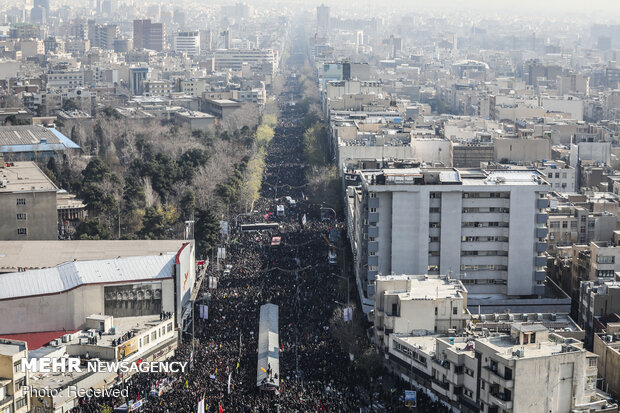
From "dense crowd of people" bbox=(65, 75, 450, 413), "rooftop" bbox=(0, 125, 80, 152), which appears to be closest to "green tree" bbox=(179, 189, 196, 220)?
"dense crowd of people" bbox=(65, 75, 450, 413)

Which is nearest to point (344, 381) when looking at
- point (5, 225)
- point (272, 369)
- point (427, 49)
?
point (272, 369)

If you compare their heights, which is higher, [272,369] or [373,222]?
[373,222]

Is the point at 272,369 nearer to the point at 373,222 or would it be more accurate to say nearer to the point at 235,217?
the point at 373,222

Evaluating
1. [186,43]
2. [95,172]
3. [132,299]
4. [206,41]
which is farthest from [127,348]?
[206,41]

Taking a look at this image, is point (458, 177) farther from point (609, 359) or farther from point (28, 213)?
point (28, 213)

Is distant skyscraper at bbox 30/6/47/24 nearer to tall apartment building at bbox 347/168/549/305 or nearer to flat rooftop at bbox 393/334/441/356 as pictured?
tall apartment building at bbox 347/168/549/305
